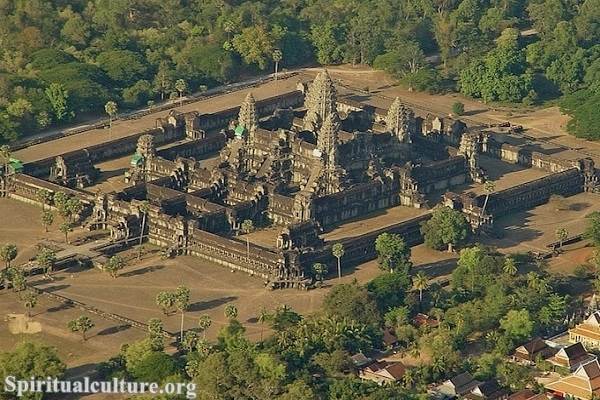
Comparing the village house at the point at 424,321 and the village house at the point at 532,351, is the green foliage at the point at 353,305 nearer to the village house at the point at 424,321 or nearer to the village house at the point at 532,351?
the village house at the point at 424,321

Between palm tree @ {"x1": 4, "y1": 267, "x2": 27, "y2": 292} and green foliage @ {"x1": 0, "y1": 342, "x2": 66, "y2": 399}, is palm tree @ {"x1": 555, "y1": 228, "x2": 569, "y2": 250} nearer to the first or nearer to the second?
palm tree @ {"x1": 4, "y1": 267, "x2": 27, "y2": 292}

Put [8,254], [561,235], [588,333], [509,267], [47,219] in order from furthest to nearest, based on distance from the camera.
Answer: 1. [47,219]
2. [561,235]
3. [8,254]
4. [509,267]
5. [588,333]

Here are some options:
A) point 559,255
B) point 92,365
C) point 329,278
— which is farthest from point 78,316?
point 559,255

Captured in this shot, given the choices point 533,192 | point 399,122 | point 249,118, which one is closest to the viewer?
point 533,192

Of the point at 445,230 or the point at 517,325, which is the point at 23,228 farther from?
the point at 517,325

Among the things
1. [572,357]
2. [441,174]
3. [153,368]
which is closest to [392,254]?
[572,357]

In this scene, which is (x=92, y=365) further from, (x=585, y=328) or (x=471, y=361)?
(x=585, y=328)

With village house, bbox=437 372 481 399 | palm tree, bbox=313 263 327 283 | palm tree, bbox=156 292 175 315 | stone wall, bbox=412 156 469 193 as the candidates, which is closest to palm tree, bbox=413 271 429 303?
palm tree, bbox=313 263 327 283
